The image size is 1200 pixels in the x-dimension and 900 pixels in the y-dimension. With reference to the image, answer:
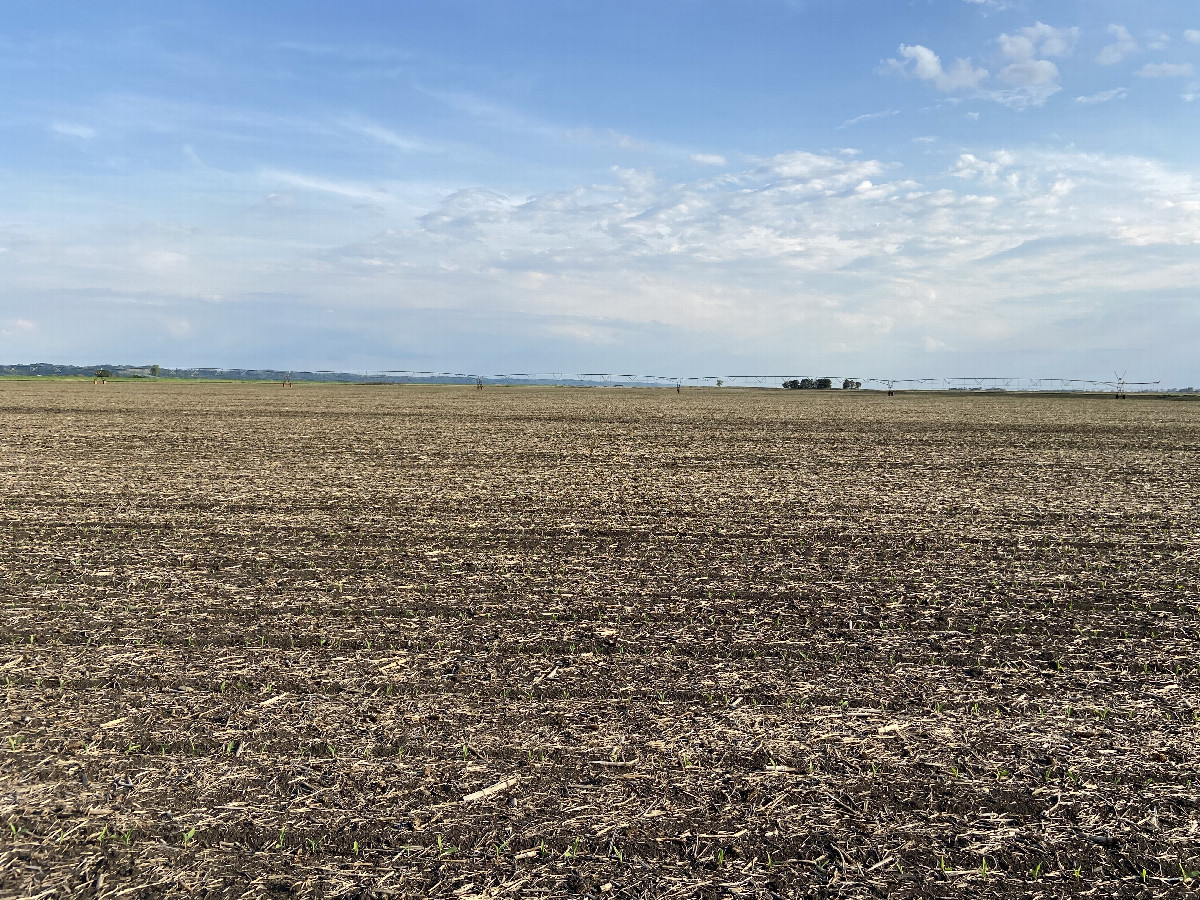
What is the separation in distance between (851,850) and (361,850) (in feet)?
9.46

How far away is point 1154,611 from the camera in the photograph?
8.59 m

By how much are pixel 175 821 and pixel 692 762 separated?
11.0 feet

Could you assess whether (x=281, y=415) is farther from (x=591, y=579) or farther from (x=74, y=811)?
(x=74, y=811)

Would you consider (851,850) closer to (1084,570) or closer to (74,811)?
(74,811)

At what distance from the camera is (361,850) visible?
428cm

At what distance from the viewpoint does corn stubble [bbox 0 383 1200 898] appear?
4.28 metres

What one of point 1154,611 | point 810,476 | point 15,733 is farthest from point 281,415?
point 1154,611

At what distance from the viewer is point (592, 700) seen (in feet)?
20.2

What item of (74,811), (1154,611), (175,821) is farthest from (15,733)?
(1154,611)

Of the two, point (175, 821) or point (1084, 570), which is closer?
point (175, 821)

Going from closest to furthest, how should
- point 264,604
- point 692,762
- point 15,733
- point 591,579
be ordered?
1. point 692,762
2. point 15,733
3. point 264,604
4. point 591,579

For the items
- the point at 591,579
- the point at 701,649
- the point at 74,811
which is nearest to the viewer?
the point at 74,811

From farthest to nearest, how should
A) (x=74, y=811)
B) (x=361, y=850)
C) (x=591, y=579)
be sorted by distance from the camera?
(x=591, y=579) < (x=74, y=811) < (x=361, y=850)

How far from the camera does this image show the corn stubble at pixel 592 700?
4.28 metres
